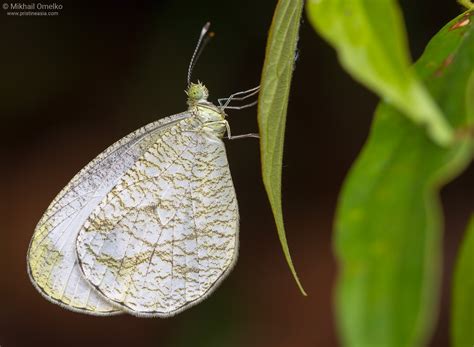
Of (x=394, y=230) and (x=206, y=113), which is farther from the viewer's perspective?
(x=206, y=113)

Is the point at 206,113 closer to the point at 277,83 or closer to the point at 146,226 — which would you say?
the point at 146,226

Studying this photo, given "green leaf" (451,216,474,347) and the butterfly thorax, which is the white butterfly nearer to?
the butterfly thorax

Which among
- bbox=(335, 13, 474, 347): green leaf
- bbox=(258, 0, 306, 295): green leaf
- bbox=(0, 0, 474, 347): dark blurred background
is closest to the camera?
bbox=(335, 13, 474, 347): green leaf

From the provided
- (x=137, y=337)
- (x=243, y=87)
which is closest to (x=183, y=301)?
(x=137, y=337)

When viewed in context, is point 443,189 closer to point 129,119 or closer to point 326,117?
point 326,117

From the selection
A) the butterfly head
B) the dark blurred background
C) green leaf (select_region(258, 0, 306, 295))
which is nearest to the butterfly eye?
the butterfly head

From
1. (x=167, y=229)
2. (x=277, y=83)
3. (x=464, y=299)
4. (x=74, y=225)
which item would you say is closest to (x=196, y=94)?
(x=167, y=229)
